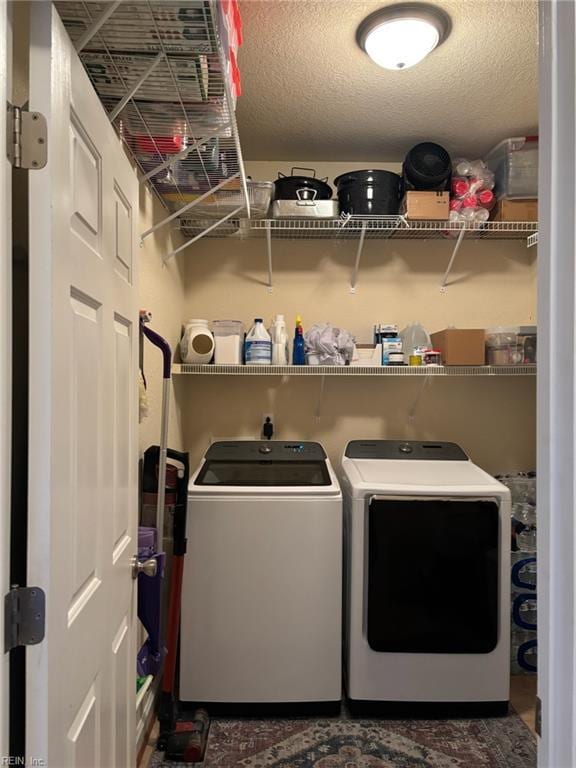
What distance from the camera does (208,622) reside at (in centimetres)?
204

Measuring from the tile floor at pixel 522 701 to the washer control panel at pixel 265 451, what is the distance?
44.7 inches

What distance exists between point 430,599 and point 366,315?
1.51 metres

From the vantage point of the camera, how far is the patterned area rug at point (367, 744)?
1.83 m

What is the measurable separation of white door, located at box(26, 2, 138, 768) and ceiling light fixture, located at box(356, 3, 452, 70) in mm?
1074

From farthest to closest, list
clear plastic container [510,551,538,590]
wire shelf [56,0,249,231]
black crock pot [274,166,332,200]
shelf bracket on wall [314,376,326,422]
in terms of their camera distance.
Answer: shelf bracket on wall [314,376,326,422] → black crock pot [274,166,332,200] → clear plastic container [510,551,538,590] → wire shelf [56,0,249,231]

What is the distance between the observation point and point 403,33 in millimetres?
1711

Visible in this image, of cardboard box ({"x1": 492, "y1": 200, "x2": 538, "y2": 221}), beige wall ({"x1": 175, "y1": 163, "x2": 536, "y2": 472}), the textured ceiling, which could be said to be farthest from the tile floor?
the textured ceiling

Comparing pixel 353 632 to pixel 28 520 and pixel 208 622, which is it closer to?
pixel 208 622

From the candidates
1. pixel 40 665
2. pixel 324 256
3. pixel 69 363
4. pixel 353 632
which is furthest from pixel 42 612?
pixel 324 256

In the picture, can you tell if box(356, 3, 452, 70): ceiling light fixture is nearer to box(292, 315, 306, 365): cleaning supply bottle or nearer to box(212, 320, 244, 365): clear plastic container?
box(292, 315, 306, 365): cleaning supply bottle

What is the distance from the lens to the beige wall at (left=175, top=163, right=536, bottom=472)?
280cm

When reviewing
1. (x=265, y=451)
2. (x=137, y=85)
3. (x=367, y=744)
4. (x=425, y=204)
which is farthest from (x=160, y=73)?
(x=367, y=744)

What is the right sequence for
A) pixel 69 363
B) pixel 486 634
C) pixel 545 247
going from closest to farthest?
pixel 545 247, pixel 69 363, pixel 486 634

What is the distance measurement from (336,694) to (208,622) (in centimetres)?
61
